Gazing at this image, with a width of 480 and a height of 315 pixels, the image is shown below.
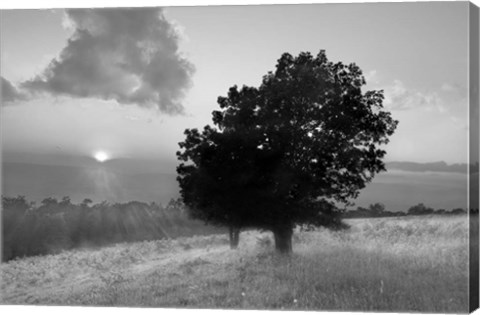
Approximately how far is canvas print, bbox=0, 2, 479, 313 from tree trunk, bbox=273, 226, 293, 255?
0.04 metres

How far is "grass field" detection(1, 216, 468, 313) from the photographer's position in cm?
1683

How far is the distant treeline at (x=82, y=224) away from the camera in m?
18.2

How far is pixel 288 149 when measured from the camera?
58.1 ft

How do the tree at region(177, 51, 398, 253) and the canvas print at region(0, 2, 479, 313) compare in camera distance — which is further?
the tree at region(177, 51, 398, 253)

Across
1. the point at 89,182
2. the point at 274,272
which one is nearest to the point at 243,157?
the point at 274,272

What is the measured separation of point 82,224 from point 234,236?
2.96m

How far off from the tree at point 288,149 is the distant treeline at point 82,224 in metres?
0.72

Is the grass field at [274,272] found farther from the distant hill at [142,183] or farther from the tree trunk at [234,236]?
the distant hill at [142,183]

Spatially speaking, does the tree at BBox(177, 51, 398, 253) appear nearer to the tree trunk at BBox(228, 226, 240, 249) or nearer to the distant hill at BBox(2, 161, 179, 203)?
the tree trunk at BBox(228, 226, 240, 249)

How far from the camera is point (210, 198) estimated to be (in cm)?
1803

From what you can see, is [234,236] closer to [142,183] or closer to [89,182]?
[142,183]

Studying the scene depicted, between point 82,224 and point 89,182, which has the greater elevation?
point 89,182

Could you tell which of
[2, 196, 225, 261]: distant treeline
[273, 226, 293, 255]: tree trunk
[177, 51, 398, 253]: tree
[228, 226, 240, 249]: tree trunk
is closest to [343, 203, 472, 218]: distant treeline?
[177, 51, 398, 253]: tree

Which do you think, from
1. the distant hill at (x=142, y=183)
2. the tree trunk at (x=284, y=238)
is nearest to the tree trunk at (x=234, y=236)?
the tree trunk at (x=284, y=238)
